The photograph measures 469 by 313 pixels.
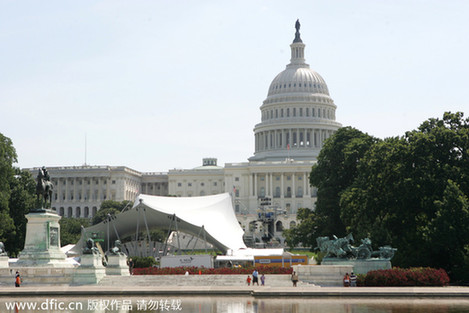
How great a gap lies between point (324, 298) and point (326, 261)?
31.9 feet

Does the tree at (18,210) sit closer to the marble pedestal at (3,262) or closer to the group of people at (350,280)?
the marble pedestal at (3,262)

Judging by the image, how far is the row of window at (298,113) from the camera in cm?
18625

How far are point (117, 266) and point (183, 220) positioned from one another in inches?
Result: 834

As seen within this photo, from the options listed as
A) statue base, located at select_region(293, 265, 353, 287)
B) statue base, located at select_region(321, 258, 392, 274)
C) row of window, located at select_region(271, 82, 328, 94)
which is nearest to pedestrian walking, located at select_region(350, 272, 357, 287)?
statue base, located at select_region(293, 265, 353, 287)

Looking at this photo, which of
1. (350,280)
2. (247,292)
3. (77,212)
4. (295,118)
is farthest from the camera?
(77,212)

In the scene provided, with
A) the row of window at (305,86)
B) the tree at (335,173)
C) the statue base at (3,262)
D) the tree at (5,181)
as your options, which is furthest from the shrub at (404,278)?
the row of window at (305,86)

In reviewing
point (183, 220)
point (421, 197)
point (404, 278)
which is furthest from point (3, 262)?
point (421, 197)

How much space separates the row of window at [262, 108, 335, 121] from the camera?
186250mm

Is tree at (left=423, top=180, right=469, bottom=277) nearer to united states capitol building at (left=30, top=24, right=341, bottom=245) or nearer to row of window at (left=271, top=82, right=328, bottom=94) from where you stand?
united states capitol building at (left=30, top=24, right=341, bottom=245)

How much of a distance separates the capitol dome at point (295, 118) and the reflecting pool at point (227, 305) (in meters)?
145

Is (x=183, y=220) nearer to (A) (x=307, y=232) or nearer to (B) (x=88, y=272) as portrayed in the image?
(A) (x=307, y=232)

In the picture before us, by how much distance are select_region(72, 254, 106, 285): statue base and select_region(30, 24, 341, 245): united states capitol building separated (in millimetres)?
127085

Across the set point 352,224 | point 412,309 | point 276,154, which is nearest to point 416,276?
point 412,309

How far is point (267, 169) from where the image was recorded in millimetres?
177125
